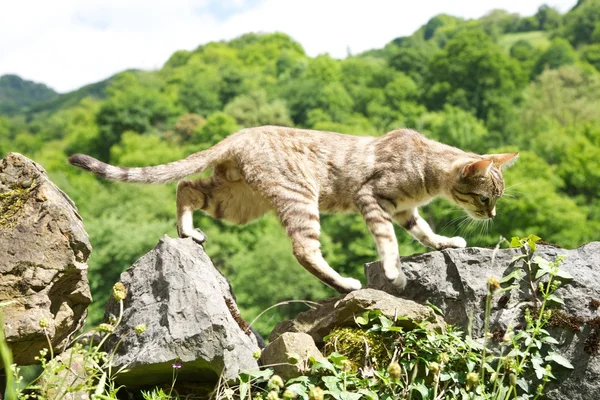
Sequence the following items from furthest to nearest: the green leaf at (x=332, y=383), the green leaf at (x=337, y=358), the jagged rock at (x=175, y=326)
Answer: the jagged rock at (x=175, y=326)
the green leaf at (x=337, y=358)
the green leaf at (x=332, y=383)

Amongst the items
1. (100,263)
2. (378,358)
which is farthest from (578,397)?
(100,263)

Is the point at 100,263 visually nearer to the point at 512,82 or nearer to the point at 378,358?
the point at 378,358

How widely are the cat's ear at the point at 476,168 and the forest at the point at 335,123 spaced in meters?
0.80

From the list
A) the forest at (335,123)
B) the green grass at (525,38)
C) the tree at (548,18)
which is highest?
the tree at (548,18)

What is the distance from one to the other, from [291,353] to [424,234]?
113 inches

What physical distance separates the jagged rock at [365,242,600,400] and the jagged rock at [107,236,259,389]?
5.58ft

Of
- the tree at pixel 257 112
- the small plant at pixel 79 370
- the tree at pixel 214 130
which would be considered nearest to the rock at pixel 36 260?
the small plant at pixel 79 370

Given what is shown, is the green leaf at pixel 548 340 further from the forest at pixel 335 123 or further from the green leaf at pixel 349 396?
the forest at pixel 335 123

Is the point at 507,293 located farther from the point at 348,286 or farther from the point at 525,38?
the point at 525,38

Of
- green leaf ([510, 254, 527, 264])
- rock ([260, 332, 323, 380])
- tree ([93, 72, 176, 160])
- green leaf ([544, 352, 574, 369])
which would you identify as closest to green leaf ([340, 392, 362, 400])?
rock ([260, 332, 323, 380])

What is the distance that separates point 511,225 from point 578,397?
32388 millimetres

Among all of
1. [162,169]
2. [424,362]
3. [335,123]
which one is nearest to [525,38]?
[335,123]

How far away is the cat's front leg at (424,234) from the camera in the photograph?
21.3ft

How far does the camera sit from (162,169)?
6367 millimetres
